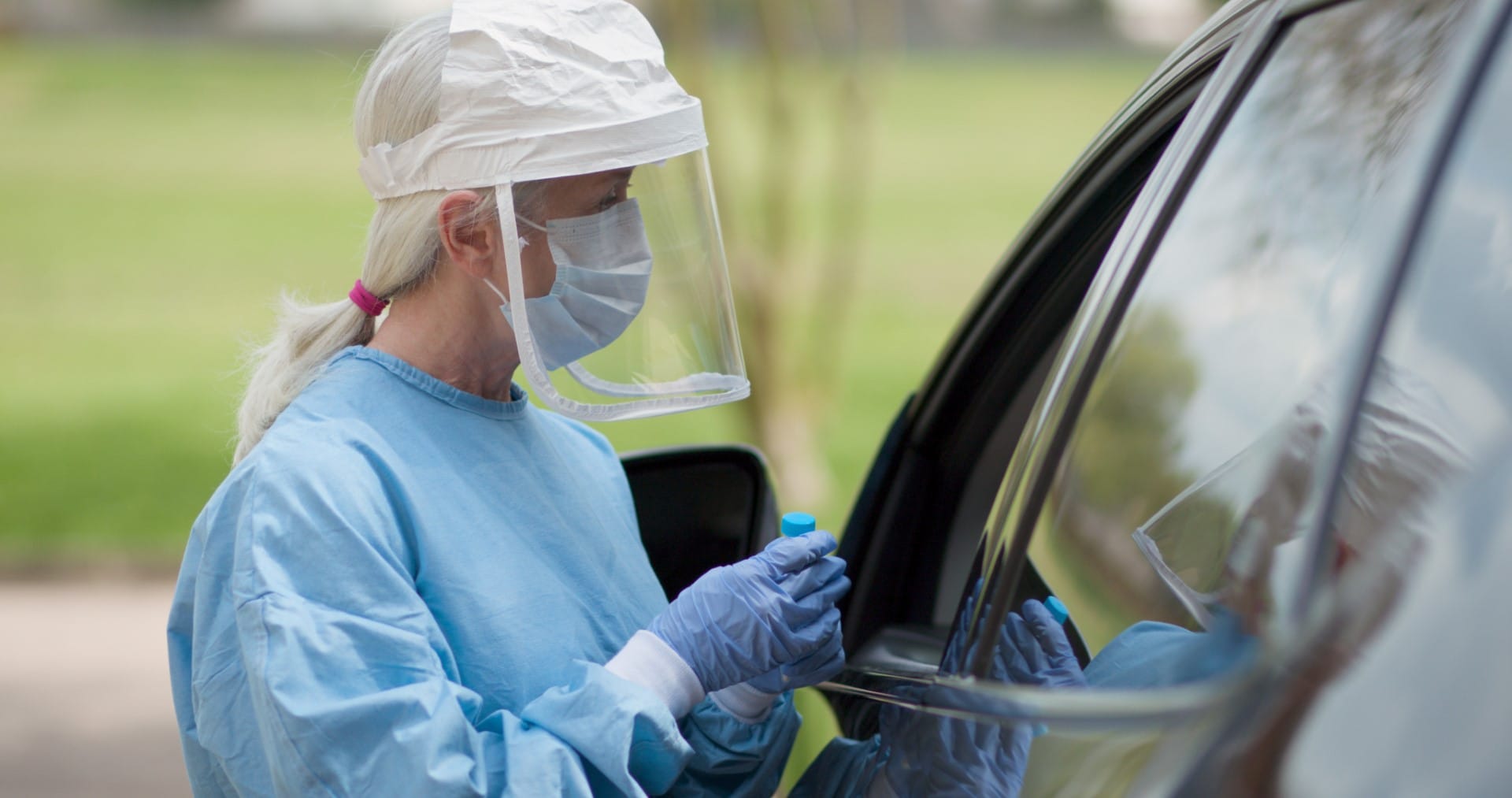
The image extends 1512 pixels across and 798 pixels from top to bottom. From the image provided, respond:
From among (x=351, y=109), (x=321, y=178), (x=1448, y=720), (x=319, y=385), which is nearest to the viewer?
(x=1448, y=720)

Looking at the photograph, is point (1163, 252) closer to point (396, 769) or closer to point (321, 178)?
point (396, 769)

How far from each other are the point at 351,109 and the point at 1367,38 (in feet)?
3.90

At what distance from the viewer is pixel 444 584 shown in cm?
142

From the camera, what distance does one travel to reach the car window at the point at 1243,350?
39.2 inches

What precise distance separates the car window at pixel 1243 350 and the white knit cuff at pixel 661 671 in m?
0.42

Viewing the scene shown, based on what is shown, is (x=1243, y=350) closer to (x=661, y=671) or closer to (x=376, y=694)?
(x=661, y=671)

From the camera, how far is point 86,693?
4793mm

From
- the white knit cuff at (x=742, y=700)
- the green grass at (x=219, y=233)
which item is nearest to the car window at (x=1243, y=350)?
the white knit cuff at (x=742, y=700)

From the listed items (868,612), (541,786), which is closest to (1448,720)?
(541,786)

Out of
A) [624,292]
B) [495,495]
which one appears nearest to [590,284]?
[624,292]

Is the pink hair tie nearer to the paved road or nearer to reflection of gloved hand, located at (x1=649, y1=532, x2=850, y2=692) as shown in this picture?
reflection of gloved hand, located at (x1=649, y1=532, x2=850, y2=692)

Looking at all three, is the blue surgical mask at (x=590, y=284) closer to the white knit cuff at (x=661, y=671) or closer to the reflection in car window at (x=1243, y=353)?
the white knit cuff at (x=661, y=671)

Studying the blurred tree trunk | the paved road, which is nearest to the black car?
the paved road

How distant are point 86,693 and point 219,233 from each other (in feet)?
44.0
